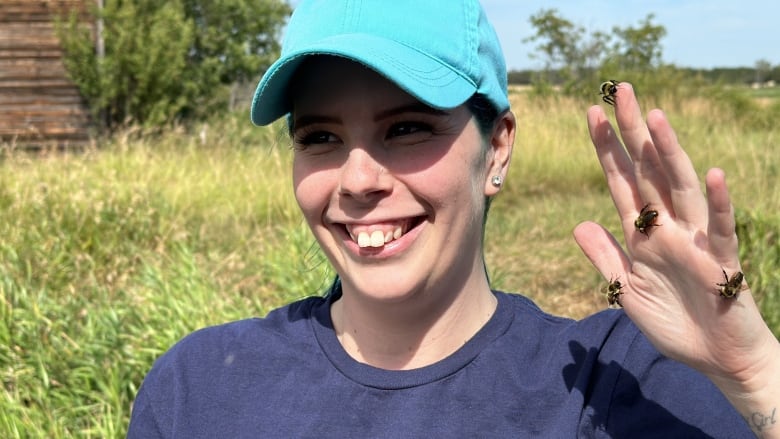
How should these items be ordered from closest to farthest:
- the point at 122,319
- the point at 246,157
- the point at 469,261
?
the point at 469,261, the point at 122,319, the point at 246,157

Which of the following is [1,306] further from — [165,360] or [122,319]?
[165,360]

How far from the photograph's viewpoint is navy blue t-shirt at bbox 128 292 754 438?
1.32 m

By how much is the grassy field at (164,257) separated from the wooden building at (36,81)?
4.13 metres

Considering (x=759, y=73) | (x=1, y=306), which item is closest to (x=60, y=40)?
(x=1, y=306)

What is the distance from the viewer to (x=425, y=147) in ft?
4.75

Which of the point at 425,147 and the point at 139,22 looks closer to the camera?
the point at 425,147

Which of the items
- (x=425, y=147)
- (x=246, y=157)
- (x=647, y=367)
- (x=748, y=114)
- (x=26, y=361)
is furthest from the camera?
(x=748, y=114)

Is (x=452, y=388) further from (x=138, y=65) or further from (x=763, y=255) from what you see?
(x=138, y=65)

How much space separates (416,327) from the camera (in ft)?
5.13

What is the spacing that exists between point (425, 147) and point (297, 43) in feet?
1.02

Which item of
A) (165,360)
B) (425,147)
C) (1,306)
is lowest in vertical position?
(1,306)

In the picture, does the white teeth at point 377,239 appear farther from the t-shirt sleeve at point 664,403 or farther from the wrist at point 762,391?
the wrist at point 762,391

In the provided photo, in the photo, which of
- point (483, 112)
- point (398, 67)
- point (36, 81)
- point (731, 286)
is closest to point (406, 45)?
point (398, 67)

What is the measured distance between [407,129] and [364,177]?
0.41 ft
